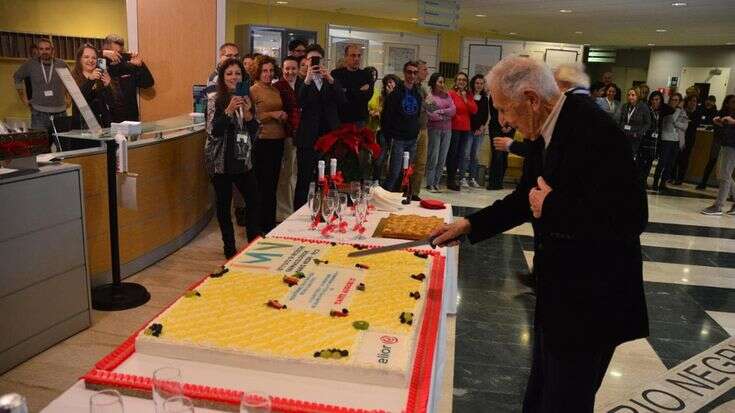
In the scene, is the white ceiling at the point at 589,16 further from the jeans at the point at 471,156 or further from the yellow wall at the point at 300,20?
the jeans at the point at 471,156

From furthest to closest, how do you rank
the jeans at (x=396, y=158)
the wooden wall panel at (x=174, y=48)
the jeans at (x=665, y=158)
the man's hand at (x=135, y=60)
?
the jeans at (x=665, y=158), the jeans at (x=396, y=158), the wooden wall panel at (x=174, y=48), the man's hand at (x=135, y=60)

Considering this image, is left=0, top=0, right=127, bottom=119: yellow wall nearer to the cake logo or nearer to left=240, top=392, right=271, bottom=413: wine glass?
the cake logo

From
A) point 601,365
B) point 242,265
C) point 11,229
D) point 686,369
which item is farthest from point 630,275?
point 11,229

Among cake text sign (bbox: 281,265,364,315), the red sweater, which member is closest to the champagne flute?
cake text sign (bbox: 281,265,364,315)

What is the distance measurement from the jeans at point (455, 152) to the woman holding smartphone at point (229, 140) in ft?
13.8

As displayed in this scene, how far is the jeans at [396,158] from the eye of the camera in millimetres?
6738

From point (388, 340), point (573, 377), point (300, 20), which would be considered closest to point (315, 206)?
point (388, 340)

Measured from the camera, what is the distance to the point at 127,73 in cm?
589

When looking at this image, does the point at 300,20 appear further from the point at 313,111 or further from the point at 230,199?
the point at 230,199

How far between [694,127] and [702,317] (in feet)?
22.7

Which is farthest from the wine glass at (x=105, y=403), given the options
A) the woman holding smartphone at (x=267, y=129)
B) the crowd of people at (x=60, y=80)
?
the crowd of people at (x=60, y=80)

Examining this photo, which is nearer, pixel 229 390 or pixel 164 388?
pixel 164 388

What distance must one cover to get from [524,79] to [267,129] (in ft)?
11.2

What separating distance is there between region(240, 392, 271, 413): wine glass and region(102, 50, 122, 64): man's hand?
543cm
